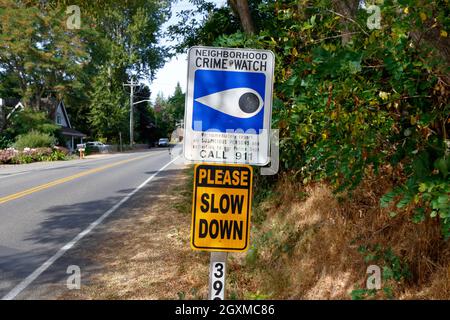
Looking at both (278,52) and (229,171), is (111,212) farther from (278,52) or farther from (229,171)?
(229,171)

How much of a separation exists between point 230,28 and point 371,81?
9.38m

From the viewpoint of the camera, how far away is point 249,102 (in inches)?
111

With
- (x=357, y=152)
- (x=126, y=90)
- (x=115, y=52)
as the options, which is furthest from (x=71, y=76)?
(x=357, y=152)

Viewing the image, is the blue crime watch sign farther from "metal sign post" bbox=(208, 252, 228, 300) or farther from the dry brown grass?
the dry brown grass

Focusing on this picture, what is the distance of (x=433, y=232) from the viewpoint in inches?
175

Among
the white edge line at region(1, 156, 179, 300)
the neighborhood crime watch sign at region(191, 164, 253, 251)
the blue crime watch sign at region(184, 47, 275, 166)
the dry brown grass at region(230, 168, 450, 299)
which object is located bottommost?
the white edge line at region(1, 156, 179, 300)

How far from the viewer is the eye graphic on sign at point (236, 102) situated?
279 cm

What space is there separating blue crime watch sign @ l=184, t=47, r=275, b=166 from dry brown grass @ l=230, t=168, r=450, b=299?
1.75 metres

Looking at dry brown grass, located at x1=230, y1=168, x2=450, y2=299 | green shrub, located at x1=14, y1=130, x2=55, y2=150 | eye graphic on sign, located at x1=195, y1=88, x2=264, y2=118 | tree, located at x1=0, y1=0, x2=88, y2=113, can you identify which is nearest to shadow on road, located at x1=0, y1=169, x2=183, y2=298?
dry brown grass, located at x1=230, y1=168, x2=450, y2=299

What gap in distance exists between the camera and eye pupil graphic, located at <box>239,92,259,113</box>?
2.80 m

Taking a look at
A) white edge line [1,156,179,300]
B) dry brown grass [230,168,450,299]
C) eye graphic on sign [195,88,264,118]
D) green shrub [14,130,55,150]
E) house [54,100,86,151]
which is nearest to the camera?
eye graphic on sign [195,88,264,118]

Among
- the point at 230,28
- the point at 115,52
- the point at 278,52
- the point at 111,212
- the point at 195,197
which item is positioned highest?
the point at 115,52

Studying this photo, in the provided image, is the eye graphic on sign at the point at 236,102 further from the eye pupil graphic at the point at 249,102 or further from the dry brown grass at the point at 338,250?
the dry brown grass at the point at 338,250

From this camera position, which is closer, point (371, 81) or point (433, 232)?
point (371, 81)
